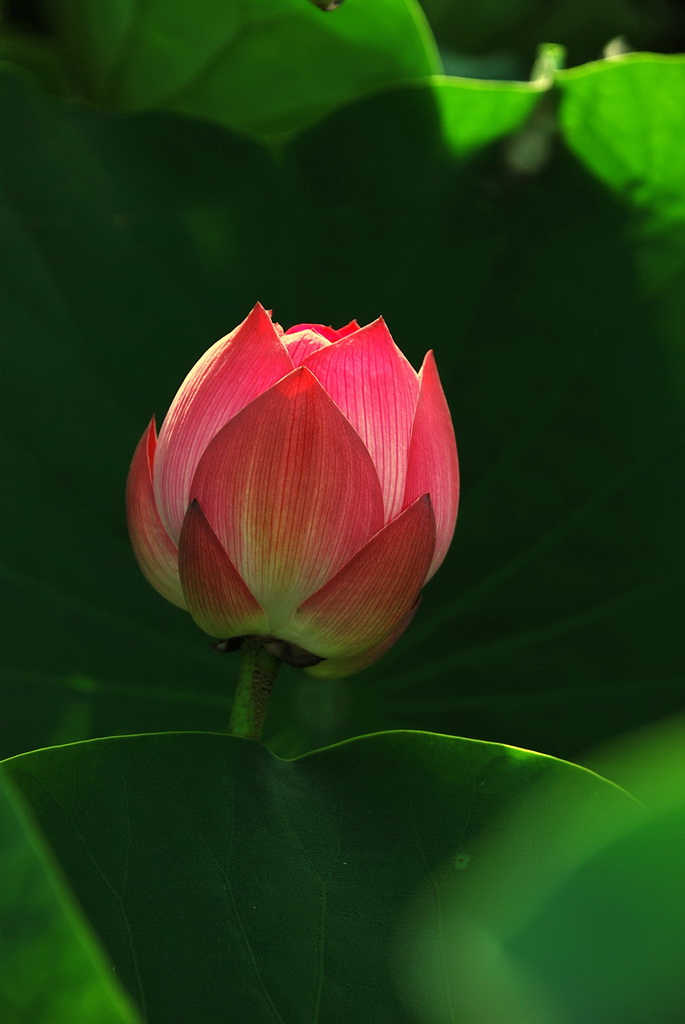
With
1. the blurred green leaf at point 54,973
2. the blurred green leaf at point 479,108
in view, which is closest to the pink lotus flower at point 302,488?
the blurred green leaf at point 54,973

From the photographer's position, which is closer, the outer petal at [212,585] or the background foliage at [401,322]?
the outer petal at [212,585]

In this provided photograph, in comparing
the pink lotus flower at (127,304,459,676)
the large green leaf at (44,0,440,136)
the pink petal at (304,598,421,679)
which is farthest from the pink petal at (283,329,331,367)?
the large green leaf at (44,0,440,136)

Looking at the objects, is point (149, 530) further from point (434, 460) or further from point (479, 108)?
point (479, 108)

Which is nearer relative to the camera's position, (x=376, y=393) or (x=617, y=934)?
(x=617, y=934)

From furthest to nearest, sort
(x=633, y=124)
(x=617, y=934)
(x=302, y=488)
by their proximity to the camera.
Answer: (x=633, y=124) < (x=302, y=488) < (x=617, y=934)

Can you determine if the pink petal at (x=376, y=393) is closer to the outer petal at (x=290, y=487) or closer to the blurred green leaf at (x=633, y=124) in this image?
the outer petal at (x=290, y=487)

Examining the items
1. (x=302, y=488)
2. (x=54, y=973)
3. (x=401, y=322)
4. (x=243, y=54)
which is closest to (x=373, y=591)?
(x=302, y=488)

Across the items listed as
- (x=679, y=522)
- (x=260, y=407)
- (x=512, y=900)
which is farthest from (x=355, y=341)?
(x=679, y=522)
